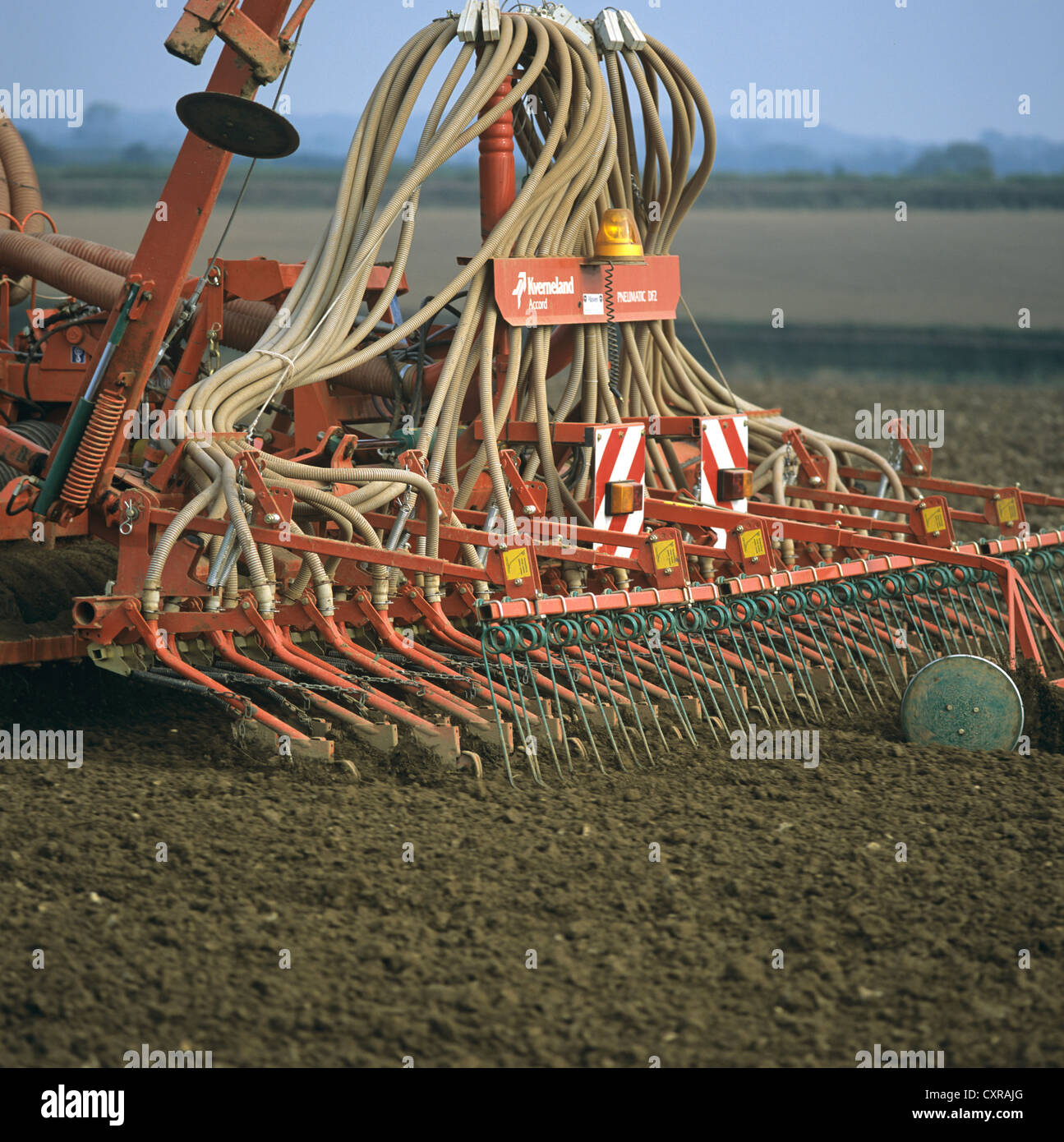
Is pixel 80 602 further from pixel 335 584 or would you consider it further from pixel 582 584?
pixel 582 584

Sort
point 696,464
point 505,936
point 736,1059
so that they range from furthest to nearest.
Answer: point 696,464 → point 505,936 → point 736,1059

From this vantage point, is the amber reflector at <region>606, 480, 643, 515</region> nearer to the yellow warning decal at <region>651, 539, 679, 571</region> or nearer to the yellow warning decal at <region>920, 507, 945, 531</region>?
the yellow warning decal at <region>651, 539, 679, 571</region>

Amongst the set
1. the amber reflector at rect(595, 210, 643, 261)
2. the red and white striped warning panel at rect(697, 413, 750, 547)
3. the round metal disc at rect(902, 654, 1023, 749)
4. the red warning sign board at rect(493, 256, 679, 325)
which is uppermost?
the amber reflector at rect(595, 210, 643, 261)

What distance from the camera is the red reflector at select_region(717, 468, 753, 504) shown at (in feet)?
21.8

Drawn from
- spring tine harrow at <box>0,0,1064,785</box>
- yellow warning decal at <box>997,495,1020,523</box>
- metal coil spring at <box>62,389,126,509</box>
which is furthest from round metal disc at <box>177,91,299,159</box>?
yellow warning decal at <box>997,495,1020,523</box>

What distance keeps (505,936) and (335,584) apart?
2.27 metres

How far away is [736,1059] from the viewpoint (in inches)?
127

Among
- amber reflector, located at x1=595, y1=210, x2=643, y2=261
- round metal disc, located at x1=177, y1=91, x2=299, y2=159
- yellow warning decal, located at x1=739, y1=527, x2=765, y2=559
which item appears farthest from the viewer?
amber reflector, located at x1=595, y1=210, x2=643, y2=261

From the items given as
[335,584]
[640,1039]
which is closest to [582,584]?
[335,584]

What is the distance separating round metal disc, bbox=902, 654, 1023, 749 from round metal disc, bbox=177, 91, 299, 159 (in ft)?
9.50

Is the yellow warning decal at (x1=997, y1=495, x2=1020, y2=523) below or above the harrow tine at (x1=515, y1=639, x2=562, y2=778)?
above

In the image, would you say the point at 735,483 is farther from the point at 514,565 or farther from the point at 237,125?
the point at 237,125

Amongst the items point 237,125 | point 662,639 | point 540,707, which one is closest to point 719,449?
point 662,639

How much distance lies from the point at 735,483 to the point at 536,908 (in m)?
3.14
